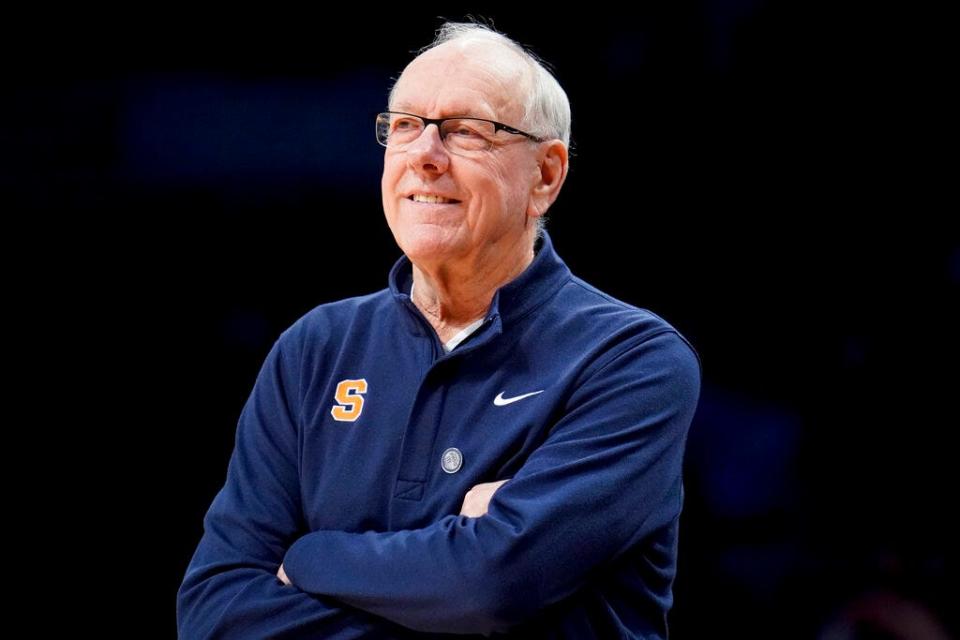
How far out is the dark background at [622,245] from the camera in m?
2.91

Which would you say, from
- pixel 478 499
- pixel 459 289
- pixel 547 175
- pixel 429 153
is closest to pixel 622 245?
pixel 547 175

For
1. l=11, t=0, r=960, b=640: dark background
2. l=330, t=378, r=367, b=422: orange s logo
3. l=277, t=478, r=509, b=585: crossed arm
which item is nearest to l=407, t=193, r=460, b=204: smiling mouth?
l=330, t=378, r=367, b=422: orange s logo

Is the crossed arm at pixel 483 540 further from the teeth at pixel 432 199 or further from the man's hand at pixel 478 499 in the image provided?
the teeth at pixel 432 199

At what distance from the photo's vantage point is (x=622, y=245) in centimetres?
309

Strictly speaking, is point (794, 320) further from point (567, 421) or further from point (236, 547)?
point (236, 547)

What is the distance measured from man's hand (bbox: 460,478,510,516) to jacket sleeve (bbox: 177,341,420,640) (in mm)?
226

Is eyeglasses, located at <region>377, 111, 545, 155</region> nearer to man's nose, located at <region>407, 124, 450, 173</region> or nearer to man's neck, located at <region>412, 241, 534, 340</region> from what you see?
man's nose, located at <region>407, 124, 450, 173</region>

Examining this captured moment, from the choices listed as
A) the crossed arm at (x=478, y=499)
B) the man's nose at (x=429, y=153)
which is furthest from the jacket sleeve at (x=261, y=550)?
the man's nose at (x=429, y=153)

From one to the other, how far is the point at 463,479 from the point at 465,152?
1.95 ft

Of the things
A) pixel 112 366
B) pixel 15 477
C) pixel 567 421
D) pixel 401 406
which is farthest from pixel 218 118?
pixel 567 421

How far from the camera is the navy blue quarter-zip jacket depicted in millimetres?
1707

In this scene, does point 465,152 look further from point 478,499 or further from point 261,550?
point 261,550

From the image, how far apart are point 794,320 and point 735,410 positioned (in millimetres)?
296

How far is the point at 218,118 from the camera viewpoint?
324 cm
